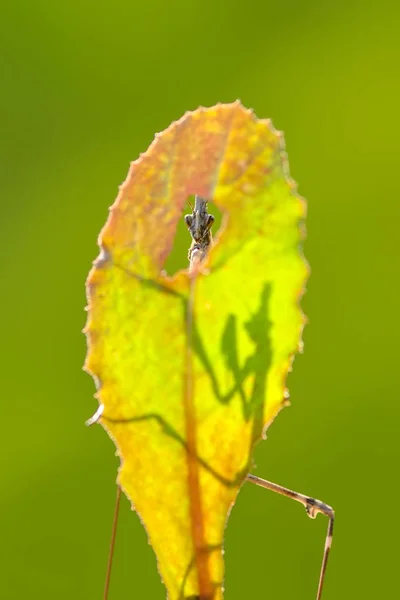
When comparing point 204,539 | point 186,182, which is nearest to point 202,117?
point 186,182

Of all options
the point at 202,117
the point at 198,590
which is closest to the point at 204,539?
the point at 198,590

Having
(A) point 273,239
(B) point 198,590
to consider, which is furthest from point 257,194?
(B) point 198,590

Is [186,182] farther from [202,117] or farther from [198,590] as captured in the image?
[198,590]

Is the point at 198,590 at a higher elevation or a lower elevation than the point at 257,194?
lower

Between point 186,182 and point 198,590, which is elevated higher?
point 186,182

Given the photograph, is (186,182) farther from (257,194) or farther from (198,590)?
(198,590)

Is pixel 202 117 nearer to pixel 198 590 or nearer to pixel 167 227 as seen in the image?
pixel 167 227
